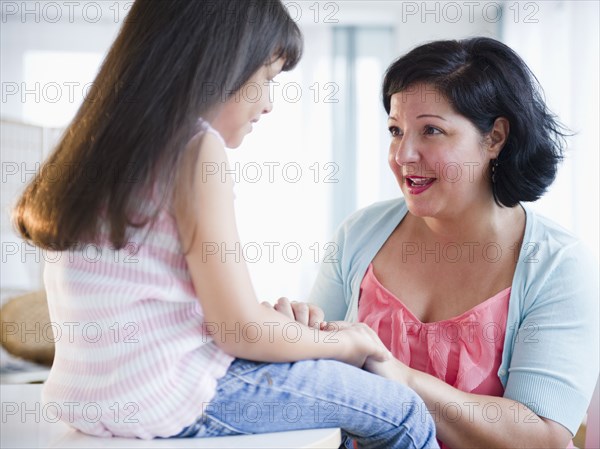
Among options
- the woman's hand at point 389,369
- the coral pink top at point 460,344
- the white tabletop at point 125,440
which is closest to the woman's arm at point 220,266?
the white tabletop at point 125,440

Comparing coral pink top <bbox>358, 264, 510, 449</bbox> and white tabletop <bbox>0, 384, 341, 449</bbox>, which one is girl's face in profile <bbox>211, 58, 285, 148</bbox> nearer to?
white tabletop <bbox>0, 384, 341, 449</bbox>

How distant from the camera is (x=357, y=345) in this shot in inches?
43.1

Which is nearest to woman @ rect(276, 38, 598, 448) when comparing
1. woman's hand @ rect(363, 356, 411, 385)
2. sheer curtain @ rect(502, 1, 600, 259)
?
woman's hand @ rect(363, 356, 411, 385)

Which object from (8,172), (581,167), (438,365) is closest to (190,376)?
(438,365)

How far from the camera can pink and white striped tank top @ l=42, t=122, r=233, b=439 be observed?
95 centimetres

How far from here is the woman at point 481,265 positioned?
1492 millimetres

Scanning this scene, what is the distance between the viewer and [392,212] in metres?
1.85

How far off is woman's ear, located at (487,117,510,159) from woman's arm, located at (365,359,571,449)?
0.54 metres

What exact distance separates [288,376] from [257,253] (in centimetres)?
429

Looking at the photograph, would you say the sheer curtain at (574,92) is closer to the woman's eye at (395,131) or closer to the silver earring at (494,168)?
the silver earring at (494,168)

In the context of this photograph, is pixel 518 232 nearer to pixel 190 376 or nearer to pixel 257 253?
pixel 190 376

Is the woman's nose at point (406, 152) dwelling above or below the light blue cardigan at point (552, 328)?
above

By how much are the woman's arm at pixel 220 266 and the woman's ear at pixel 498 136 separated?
87 cm

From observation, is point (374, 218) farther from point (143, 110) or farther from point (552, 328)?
point (143, 110)
